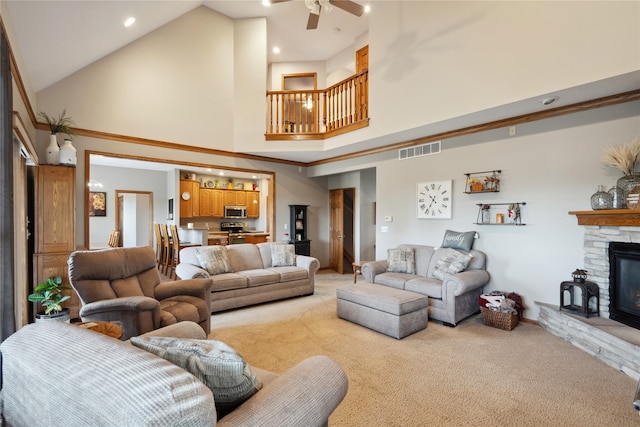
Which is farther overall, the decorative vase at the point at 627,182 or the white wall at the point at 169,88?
the white wall at the point at 169,88

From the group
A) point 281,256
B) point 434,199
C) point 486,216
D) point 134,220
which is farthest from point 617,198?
point 134,220

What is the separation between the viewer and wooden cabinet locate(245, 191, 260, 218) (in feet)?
30.9

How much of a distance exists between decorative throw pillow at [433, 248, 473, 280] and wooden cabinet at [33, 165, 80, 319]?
4.91 metres

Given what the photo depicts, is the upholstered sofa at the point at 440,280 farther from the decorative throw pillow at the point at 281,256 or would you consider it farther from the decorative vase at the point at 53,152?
the decorative vase at the point at 53,152

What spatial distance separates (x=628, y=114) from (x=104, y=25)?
618cm

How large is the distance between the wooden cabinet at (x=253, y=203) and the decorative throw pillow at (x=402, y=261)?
18.6ft

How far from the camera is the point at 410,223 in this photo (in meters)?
5.45

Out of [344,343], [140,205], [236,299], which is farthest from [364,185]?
[140,205]

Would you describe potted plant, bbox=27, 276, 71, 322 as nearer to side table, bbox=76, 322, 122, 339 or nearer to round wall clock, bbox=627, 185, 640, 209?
side table, bbox=76, 322, 122, 339

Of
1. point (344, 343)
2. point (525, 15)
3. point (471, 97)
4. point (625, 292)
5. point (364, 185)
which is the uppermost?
point (525, 15)

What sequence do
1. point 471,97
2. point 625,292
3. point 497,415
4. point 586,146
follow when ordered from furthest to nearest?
point 471,97 < point 586,146 < point 625,292 < point 497,415

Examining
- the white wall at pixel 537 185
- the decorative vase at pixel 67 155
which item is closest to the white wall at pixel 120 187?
the decorative vase at pixel 67 155

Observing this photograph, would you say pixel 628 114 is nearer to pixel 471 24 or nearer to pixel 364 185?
pixel 471 24

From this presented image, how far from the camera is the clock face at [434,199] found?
4.89m
